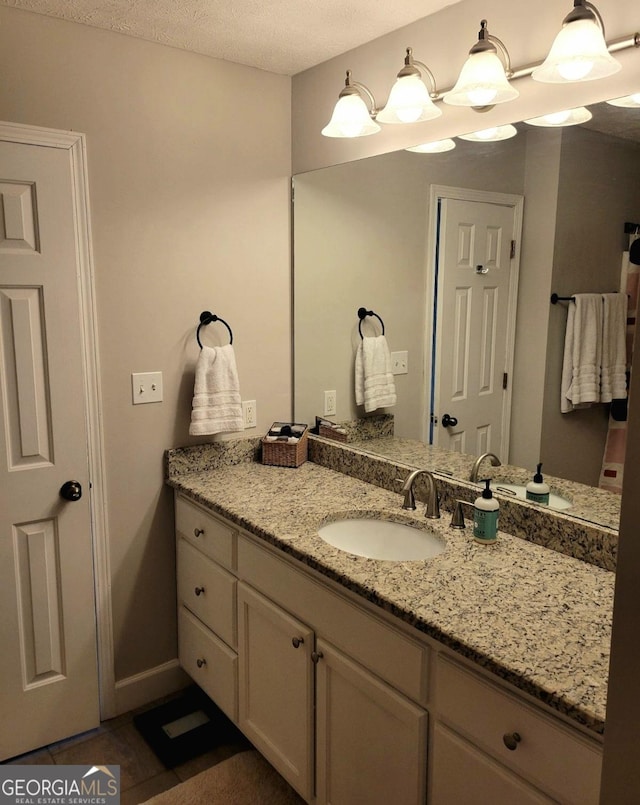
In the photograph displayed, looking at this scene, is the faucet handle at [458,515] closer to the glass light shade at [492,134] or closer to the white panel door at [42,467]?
the glass light shade at [492,134]

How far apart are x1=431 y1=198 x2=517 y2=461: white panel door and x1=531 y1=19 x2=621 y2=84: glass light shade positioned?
15.3 inches

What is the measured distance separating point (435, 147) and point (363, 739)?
1730 mm

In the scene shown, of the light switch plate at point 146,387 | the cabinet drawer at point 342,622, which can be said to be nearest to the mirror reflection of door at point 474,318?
the cabinet drawer at point 342,622

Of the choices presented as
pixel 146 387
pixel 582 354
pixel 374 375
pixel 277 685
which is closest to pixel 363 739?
pixel 277 685

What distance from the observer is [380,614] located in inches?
59.0

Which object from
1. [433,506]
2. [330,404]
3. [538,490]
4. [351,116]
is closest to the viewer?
[538,490]

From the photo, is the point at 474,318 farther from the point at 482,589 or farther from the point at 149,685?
the point at 149,685

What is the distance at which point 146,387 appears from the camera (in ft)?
7.55

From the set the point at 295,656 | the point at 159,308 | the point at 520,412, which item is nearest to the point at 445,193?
the point at 520,412

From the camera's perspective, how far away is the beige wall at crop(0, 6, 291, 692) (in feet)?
6.71

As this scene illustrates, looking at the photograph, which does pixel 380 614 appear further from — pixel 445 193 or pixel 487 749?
pixel 445 193

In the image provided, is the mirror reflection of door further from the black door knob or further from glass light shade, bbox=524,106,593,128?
the black door knob

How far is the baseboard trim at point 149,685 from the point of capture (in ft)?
7.89

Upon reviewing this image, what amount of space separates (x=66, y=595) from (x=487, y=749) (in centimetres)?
155
